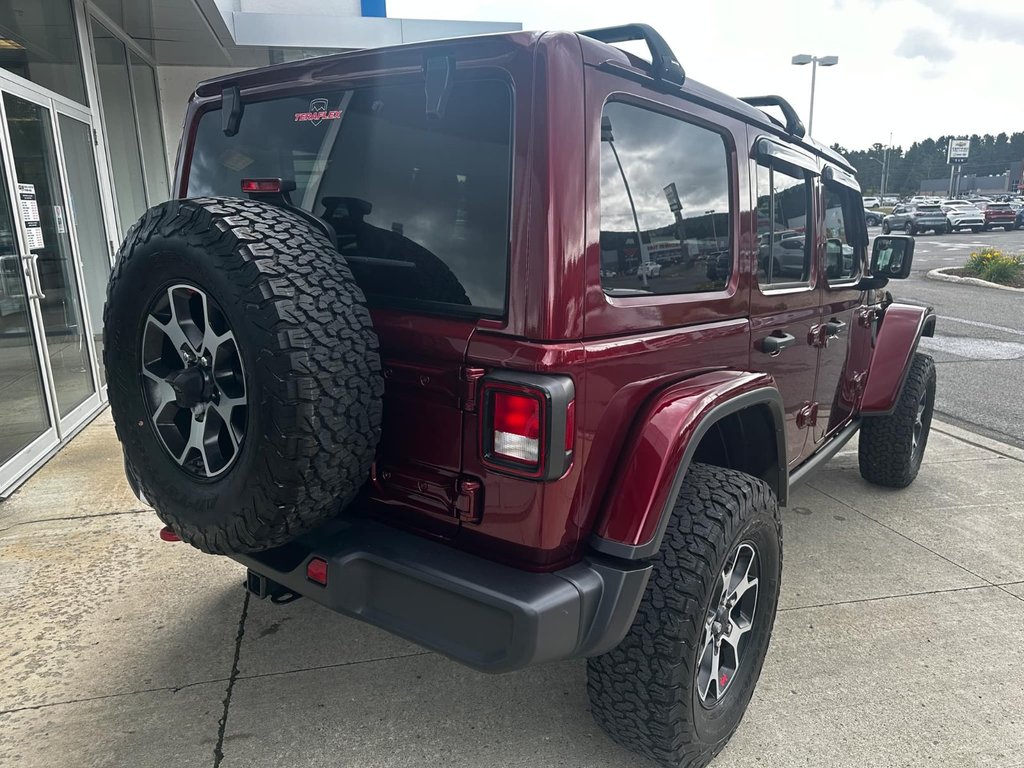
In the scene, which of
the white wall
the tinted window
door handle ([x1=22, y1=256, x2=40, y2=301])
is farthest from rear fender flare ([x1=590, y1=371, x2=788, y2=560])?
the white wall

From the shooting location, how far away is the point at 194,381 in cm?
185

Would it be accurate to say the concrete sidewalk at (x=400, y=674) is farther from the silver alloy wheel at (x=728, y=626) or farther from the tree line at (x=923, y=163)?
the tree line at (x=923, y=163)

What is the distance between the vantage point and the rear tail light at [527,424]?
5.56ft

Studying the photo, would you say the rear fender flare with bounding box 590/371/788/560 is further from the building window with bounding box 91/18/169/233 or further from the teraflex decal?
the building window with bounding box 91/18/169/233

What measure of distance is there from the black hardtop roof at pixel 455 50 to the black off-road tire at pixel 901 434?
2.09 metres

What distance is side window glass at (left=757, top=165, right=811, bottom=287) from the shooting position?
2.63 metres

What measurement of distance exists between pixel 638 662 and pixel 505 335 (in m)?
0.99

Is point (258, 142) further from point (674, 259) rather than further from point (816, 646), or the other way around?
point (816, 646)

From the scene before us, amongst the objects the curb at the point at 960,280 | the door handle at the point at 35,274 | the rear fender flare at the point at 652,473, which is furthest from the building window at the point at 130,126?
the curb at the point at 960,280

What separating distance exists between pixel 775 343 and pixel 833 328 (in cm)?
83

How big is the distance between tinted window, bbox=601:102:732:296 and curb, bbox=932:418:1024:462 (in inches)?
157

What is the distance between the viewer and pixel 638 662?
78.8 inches

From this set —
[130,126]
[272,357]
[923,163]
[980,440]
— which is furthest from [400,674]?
[923,163]

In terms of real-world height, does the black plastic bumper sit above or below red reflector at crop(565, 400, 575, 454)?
below
